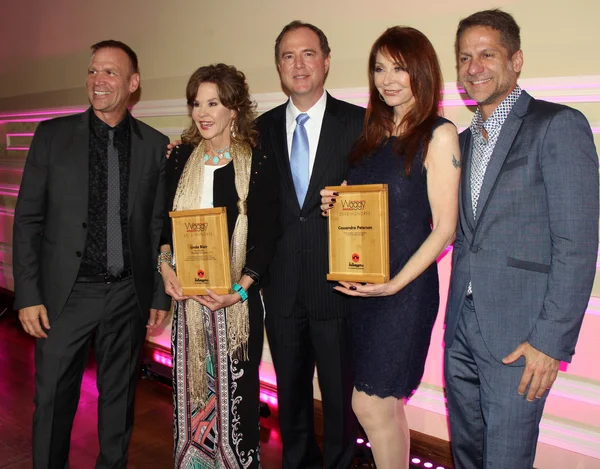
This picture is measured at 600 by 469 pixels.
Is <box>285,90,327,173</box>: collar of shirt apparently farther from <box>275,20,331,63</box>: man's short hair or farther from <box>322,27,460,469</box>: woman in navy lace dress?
<box>322,27,460,469</box>: woman in navy lace dress

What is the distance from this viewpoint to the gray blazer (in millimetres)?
1755

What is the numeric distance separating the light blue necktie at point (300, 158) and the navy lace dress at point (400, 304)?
39 cm

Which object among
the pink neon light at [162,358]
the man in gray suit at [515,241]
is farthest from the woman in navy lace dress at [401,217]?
the pink neon light at [162,358]

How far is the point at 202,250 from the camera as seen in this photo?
2281mm

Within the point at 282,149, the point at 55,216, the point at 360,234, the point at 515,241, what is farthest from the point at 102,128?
the point at 515,241

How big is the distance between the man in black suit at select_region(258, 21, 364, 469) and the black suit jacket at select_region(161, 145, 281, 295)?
0.10m

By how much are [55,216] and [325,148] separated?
4.10 ft

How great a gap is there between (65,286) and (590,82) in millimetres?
2469

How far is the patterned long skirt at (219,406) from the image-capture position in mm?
2436

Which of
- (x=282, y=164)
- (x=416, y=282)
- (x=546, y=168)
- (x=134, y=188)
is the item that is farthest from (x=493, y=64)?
(x=134, y=188)

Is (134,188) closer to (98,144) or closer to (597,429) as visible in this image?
(98,144)

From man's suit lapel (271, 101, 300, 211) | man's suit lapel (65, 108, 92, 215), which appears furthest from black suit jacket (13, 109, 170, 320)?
man's suit lapel (271, 101, 300, 211)

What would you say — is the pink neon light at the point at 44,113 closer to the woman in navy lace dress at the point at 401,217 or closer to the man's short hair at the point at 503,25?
the woman in navy lace dress at the point at 401,217

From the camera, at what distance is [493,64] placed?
1.95 metres
